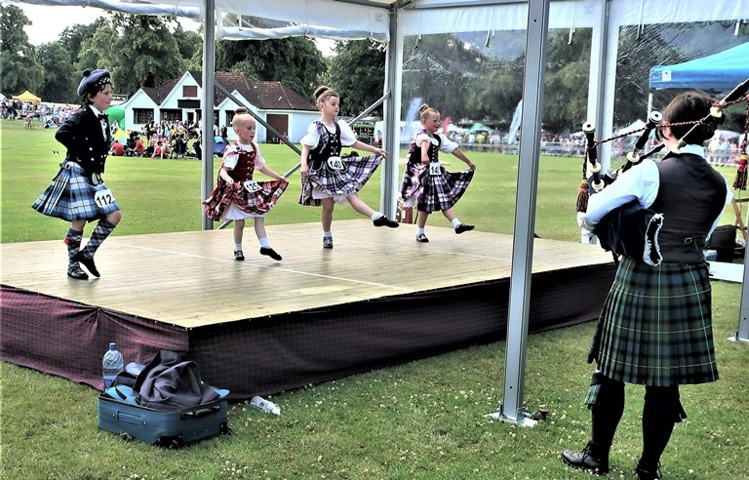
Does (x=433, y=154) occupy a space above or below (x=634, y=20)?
below

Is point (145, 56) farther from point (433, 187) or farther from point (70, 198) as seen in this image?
point (70, 198)

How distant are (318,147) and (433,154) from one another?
1297 mm

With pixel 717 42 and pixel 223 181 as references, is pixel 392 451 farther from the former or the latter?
pixel 717 42

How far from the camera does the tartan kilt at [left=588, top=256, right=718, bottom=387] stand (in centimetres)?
291

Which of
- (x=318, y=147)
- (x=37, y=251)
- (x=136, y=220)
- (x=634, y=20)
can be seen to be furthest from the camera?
(x=136, y=220)

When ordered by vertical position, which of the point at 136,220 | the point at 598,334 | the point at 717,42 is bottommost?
the point at 136,220

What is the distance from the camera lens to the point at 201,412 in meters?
3.39

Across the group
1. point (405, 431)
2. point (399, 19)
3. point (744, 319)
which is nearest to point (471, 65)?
point (399, 19)

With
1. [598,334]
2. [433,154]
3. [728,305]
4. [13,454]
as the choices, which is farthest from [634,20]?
[13,454]

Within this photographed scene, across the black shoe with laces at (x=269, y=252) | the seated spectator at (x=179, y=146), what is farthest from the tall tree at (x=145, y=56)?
the black shoe with laces at (x=269, y=252)

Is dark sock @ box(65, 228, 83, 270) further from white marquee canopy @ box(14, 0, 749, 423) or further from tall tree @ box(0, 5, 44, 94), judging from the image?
tall tree @ box(0, 5, 44, 94)

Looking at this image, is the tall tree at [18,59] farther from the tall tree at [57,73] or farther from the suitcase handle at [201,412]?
the suitcase handle at [201,412]

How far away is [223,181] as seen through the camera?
235 inches

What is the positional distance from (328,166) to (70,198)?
2.42 m
